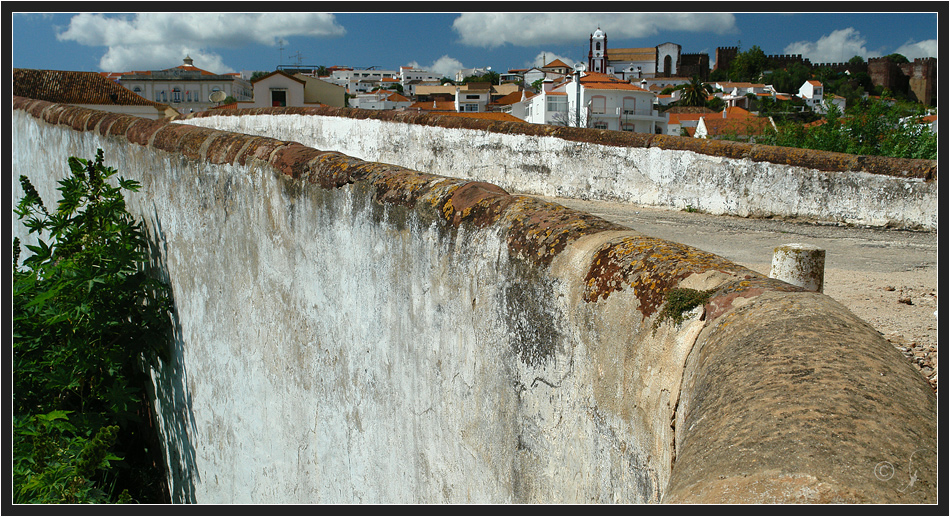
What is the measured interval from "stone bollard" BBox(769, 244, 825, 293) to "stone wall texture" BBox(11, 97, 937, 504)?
1262 millimetres

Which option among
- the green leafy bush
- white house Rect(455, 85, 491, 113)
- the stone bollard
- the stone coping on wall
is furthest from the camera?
white house Rect(455, 85, 491, 113)

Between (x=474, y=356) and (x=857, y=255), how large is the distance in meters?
3.79

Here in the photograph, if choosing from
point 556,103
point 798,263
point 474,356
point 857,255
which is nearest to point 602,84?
point 556,103

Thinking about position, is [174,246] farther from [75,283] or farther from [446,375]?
[446,375]

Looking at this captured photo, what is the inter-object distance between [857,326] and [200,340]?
3910 millimetres

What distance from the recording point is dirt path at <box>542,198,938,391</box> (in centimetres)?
364

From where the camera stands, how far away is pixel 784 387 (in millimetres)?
1333

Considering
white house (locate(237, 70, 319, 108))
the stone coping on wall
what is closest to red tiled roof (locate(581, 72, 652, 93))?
white house (locate(237, 70, 319, 108))

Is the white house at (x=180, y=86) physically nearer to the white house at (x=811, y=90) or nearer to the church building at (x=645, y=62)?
Result: the white house at (x=811, y=90)

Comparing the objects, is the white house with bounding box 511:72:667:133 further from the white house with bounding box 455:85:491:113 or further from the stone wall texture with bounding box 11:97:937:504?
the stone wall texture with bounding box 11:97:937:504

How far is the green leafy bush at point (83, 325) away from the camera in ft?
14.3

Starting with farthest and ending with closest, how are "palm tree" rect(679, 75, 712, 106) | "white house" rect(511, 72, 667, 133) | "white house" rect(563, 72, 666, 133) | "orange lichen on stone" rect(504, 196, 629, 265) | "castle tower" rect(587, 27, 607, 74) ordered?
"castle tower" rect(587, 27, 607, 74)
"palm tree" rect(679, 75, 712, 106)
"white house" rect(563, 72, 666, 133)
"white house" rect(511, 72, 667, 133)
"orange lichen on stone" rect(504, 196, 629, 265)

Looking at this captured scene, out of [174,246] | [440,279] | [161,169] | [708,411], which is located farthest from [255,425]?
[708,411]

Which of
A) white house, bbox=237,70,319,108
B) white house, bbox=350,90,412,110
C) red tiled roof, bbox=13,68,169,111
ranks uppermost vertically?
white house, bbox=350,90,412,110
